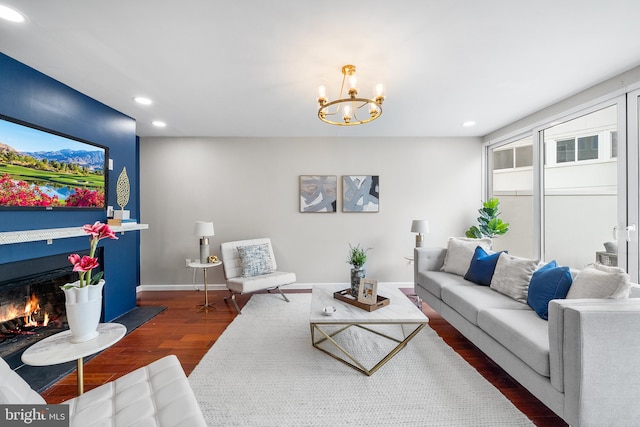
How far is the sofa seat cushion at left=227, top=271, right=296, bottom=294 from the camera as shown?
346cm

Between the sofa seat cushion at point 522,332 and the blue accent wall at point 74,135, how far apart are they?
370 centimetres

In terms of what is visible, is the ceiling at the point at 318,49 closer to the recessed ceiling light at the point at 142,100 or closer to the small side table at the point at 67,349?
the recessed ceiling light at the point at 142,100

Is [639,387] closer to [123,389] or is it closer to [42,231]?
[123,389]

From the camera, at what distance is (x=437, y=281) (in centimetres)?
305

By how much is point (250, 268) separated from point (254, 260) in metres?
0.12

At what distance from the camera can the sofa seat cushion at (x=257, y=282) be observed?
3465mm

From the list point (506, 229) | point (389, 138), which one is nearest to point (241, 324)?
point (389, 138)

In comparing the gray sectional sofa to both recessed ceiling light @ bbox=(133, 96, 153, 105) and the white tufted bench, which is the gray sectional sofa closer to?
the white tufted bench

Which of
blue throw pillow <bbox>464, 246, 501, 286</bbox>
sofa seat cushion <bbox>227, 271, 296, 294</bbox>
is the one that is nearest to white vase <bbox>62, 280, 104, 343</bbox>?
sofa seat cushion <bbox>227, 271, 296, 294</bbox>

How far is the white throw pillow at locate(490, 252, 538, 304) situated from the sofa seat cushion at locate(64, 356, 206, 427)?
261 cm

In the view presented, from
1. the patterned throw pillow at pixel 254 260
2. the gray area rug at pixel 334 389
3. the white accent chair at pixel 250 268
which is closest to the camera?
the gray area rug at pixel 334 389

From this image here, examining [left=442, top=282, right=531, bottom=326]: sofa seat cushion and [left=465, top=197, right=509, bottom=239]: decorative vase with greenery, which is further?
[left=465, top=197, right=509, bottom=239]: decorative vase with greenery

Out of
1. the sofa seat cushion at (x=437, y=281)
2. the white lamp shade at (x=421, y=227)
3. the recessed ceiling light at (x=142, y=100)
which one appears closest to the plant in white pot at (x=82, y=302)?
the recessed ceiling light at (x=142, y=100)

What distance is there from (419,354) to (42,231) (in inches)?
130
